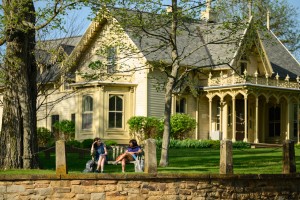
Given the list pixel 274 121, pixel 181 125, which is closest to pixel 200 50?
pixel 181 125

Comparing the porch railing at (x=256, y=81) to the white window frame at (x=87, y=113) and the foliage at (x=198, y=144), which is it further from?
the white window frame at (x=87, y=113)

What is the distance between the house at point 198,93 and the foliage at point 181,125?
1.05m

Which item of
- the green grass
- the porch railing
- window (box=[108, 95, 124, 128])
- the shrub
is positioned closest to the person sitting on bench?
the green grass

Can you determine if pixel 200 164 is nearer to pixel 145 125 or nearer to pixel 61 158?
pixel 61 158

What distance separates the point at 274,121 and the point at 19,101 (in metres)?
25.0

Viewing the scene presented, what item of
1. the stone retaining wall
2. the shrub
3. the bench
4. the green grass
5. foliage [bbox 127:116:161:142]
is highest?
foliage [bbox 127:116:161:142]

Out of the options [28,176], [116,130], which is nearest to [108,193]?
[28,176]

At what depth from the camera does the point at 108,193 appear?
18797 millimetres

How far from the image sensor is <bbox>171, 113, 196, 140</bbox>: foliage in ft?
130

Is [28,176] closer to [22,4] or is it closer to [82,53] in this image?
[22,4]

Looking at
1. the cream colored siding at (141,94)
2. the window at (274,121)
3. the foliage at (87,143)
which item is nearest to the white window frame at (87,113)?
the cream colored siding at (141,94)

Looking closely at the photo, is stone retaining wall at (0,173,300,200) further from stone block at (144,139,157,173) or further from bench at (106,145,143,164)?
bench at (106,145,143,164)

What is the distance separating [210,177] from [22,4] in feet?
24.7

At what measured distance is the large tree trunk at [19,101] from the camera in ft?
74.0
